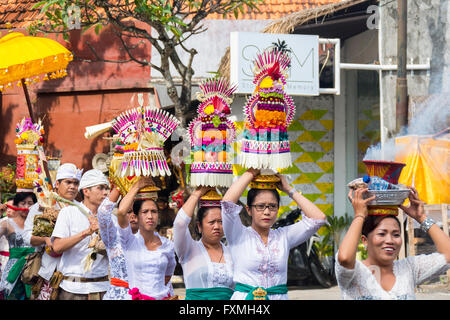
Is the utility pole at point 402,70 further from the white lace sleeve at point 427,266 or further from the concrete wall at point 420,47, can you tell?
the white lace sleeve at point 427,266

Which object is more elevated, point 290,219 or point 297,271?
point 290,219

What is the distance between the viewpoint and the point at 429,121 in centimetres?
943

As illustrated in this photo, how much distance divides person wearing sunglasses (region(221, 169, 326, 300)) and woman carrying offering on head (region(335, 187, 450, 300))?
2.47 ft

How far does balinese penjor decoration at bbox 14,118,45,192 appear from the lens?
9.27 m

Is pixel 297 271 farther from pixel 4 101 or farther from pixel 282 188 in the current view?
pixel 4 101

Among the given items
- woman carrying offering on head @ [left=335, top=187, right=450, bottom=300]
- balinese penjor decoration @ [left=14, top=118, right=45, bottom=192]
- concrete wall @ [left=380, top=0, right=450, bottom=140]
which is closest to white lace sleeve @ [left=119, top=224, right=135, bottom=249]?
woman carrying offering on head @ [left=335, top=187, right=450, bottom=300]

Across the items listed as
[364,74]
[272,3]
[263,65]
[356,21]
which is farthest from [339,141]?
[263,65]

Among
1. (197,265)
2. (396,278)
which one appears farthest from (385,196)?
(197,265)

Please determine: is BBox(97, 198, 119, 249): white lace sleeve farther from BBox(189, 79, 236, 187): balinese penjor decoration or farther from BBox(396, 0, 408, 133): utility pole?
BBox(396, 0, 408, 133): utility pole

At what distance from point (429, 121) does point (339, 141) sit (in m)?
2.31

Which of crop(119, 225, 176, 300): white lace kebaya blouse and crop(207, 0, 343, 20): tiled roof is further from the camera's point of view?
crop(207, 0, 343, 20): tiled roof

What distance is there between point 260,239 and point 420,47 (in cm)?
621

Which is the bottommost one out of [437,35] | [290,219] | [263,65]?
[290,219]

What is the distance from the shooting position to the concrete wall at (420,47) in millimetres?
9930
